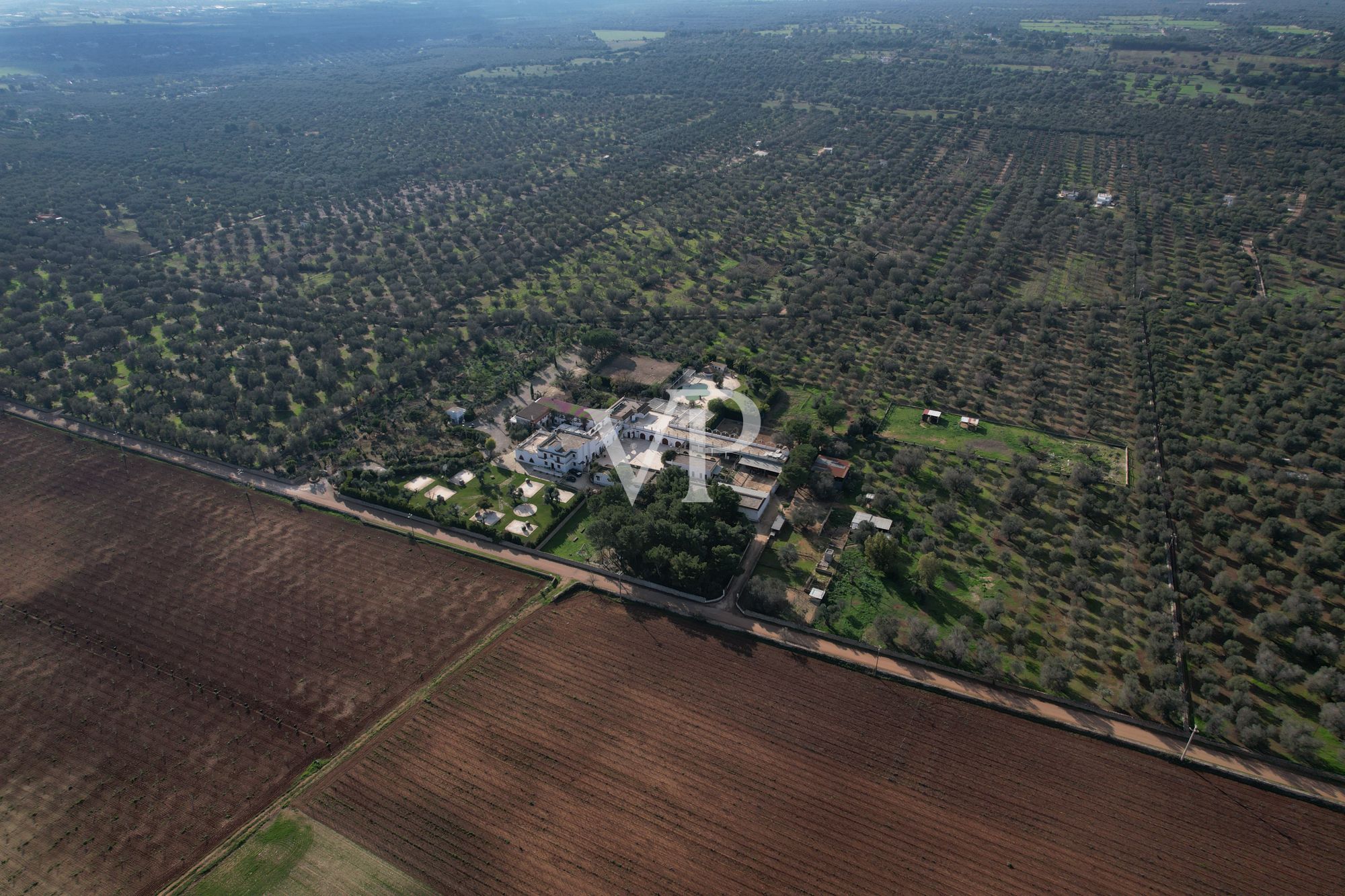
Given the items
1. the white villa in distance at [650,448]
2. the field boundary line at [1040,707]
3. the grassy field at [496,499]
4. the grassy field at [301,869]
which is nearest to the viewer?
the grassy field at [301,869]

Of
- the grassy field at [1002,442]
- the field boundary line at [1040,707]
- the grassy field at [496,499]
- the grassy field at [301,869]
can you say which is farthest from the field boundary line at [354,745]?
the grassy field at [1002,442]

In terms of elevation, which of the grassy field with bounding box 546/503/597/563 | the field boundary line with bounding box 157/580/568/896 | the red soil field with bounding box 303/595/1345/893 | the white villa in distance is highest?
the white villa in distance

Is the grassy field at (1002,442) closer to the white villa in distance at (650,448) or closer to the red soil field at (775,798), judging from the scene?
the white villa in distance at (650,448)

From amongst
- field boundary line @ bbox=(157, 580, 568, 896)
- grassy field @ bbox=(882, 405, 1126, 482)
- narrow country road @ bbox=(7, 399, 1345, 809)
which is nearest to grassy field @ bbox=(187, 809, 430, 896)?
field boundary line @ bbox=(157, 580, 568, 896)

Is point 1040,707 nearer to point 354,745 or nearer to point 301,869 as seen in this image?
point 354,745

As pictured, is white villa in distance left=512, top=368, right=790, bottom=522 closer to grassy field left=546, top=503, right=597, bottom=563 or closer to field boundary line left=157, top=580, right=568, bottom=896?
grassy field left=546, top=503, right=597, bottom=563

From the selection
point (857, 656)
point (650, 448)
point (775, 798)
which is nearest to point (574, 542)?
point (650, 448)

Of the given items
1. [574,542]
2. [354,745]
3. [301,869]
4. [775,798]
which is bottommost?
[775,798]
